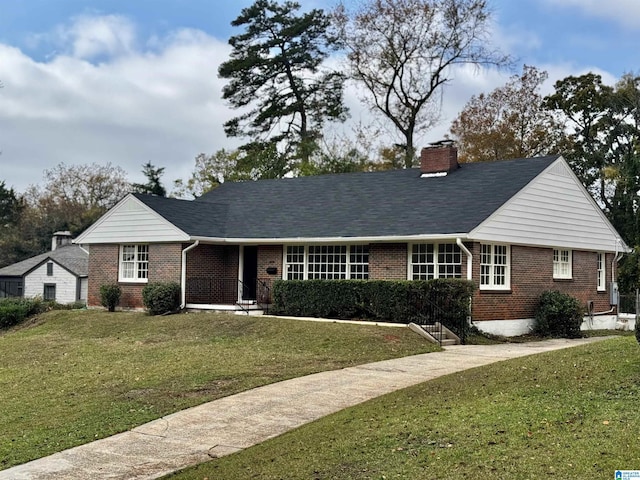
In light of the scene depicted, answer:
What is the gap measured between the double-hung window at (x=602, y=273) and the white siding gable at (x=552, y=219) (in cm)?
48

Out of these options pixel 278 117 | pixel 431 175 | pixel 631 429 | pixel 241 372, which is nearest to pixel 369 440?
pixel 631 429

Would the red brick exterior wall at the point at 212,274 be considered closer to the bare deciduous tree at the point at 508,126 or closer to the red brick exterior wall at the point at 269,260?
the red brick exterior wall at the point at 269,260

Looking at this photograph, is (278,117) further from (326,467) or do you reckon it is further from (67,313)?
(326,467)

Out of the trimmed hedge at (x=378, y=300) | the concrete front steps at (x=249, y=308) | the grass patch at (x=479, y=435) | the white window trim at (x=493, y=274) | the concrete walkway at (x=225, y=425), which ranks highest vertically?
the white window trim at (x=493, y=274)

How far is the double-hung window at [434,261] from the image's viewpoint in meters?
21.4

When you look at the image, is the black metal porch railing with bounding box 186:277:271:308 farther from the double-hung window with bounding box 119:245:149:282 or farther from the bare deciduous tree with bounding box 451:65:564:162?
the bare deciduous tree with bounding box 451:65:564:162

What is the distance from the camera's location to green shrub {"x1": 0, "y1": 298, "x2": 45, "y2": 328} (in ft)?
86.5

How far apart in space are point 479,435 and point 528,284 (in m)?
15.5

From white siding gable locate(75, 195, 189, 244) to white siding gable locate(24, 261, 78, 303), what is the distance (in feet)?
40.5

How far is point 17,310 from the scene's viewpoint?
87.2 ft

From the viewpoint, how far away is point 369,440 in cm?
852

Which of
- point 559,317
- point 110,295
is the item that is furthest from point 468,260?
point 110,295

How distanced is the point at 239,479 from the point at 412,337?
11.1 metres

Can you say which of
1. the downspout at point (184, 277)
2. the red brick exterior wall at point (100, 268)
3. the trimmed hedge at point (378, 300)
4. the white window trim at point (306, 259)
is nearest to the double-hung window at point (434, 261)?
the trimmed hedge at point (378, 300)
